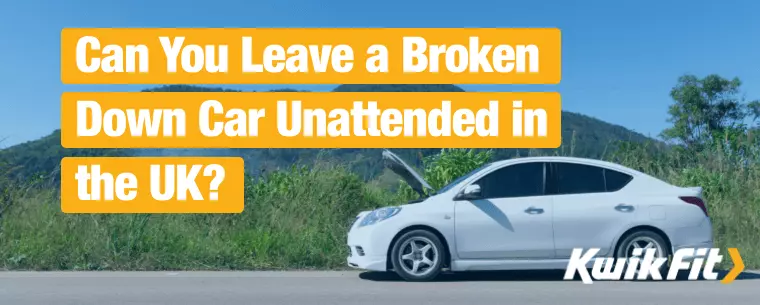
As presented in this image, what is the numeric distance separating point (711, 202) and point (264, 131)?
9.30 meters

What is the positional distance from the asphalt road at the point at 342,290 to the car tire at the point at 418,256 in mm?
169

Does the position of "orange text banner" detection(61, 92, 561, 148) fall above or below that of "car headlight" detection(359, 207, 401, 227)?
above

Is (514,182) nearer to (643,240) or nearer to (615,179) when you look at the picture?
(615,179)

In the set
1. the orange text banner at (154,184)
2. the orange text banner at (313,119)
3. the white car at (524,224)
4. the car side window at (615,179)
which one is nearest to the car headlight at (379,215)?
the white car at (524,224)

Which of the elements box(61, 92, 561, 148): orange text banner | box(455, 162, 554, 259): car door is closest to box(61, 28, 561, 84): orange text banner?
box(61, 92, 561, 148): orange text banner

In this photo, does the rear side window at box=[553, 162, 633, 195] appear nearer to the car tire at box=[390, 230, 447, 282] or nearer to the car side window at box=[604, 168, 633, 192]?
the car side window at box=[604, 168, 633, 192]

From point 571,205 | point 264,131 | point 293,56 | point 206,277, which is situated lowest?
point 206,277

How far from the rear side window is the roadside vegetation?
3.18 metres

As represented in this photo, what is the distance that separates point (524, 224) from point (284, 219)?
18.1ft

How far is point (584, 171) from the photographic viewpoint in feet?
33.6

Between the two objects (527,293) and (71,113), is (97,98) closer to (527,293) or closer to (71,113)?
(71,113)

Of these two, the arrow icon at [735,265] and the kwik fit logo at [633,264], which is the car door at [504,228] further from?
the arrow icon at [735,265]

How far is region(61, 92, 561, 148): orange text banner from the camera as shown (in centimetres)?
1559

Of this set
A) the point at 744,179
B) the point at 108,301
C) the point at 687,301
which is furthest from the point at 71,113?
the point at 744,179
